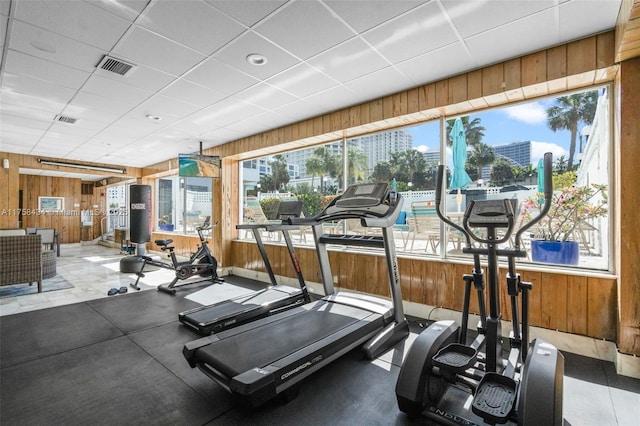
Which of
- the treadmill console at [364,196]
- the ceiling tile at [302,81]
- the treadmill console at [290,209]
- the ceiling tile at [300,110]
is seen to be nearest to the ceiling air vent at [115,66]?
the ceiling tile at [302,81]

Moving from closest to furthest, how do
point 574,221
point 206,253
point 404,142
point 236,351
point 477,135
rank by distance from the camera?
point 236,351 < point 574,221 < point 477,135 < point 404,142 < point 206,253

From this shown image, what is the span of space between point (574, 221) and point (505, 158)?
0.89 m

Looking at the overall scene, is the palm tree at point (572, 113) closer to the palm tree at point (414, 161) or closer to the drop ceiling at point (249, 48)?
the drop ceiling at point (249, 48)

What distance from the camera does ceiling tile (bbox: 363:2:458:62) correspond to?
2340 millimetres

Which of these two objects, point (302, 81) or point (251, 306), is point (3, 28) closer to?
point (302, 81)

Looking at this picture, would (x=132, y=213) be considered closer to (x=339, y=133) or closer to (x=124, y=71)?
(x=124, y=71)

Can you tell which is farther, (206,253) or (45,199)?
(45,199)

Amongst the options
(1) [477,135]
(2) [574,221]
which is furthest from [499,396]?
(1) [477,135]

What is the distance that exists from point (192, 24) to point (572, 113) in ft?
11.8

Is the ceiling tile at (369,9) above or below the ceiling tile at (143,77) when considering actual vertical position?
above

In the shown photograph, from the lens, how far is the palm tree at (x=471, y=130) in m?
3.56

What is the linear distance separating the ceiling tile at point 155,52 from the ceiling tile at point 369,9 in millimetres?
1415

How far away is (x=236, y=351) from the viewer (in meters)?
2.28

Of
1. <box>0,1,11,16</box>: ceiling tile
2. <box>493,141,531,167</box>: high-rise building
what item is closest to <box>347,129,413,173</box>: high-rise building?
<box>493,141,531,167</box>: high-rise building
